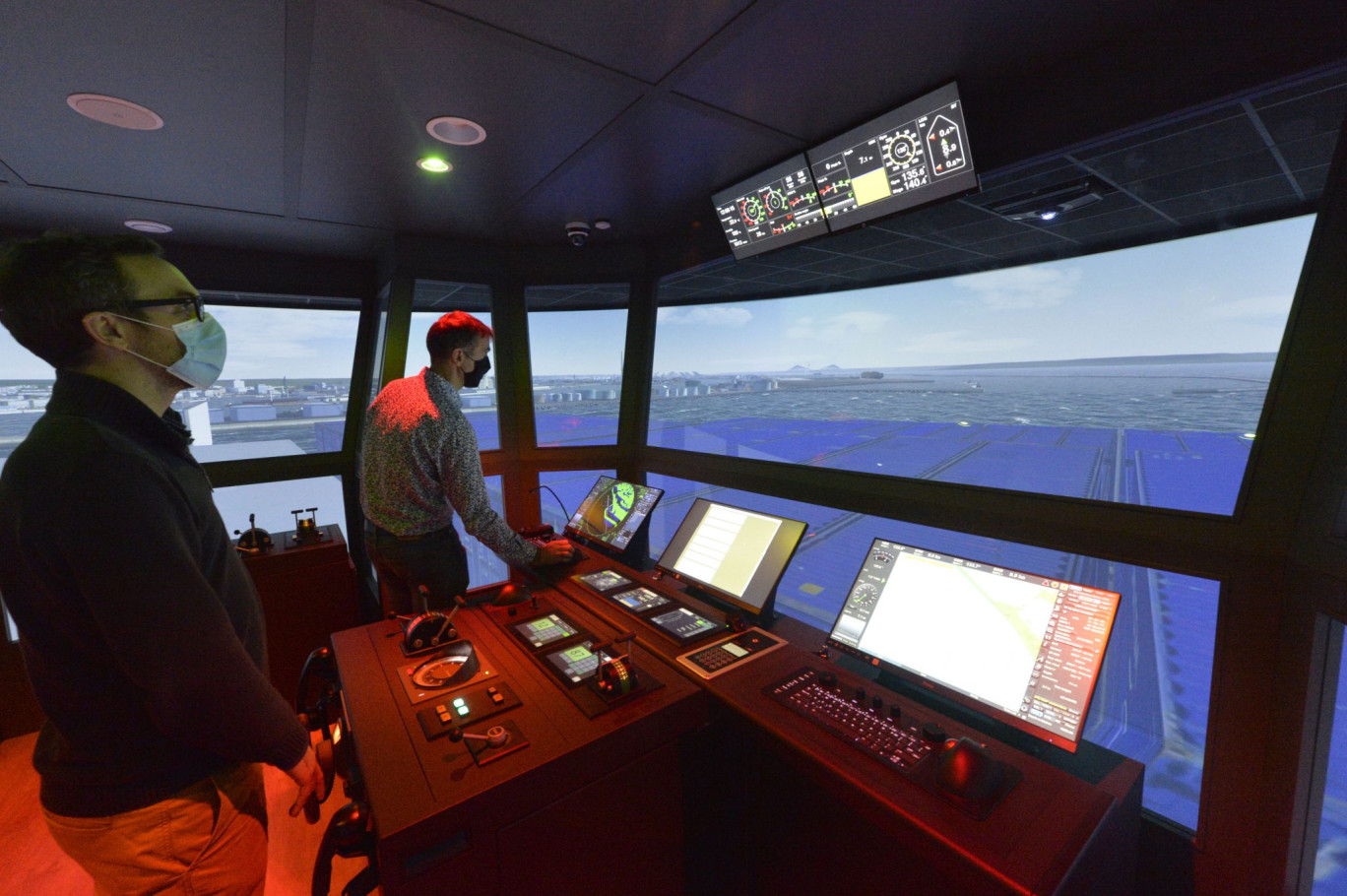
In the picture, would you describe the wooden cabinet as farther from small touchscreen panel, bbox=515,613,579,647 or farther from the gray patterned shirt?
small touchscreen panel, bbox=515,613,579,647

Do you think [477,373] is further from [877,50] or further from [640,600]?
[877,50]

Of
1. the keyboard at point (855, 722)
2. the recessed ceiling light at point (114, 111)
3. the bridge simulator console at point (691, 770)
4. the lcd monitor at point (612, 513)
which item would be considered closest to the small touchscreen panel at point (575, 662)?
the bridge simulator console at point (691, 770)

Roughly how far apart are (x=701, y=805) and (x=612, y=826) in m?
0.33

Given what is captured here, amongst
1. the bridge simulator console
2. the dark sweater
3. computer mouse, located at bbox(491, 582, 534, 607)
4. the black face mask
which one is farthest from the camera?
the black face mask

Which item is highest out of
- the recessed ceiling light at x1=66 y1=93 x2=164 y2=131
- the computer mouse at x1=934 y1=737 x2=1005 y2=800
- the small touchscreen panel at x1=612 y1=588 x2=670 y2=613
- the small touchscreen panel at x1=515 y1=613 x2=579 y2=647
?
the recessed ceiling light at x1=66 y1=93 x2=164 y2=131

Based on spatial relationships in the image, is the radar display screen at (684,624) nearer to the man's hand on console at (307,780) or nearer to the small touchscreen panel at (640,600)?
the small touchscreen panel at (640,600)

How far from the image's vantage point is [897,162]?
166 centimetres

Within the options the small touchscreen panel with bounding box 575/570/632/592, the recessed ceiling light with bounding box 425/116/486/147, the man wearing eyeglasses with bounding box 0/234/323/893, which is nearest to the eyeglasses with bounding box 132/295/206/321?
the man wearing eyeglasses with bounding box 0/234/323/893

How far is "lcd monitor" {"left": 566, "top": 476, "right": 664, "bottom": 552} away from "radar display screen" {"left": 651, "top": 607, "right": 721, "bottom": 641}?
631 millimetres

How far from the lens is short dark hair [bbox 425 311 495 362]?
2104 millimetres

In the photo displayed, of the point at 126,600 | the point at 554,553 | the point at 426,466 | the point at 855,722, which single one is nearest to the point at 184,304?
the point at 126,600

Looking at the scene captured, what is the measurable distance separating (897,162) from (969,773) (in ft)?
5.54

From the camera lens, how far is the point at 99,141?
1.76 m

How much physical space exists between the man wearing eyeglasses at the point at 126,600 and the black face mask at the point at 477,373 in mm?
1107
